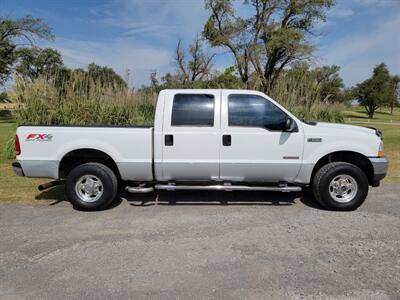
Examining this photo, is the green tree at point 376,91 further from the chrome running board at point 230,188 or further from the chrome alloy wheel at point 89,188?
the chrome alloy wheel at point 89,188

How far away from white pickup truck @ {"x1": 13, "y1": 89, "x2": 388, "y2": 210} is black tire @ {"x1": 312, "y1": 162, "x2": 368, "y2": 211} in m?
0.02

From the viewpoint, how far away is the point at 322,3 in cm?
3234

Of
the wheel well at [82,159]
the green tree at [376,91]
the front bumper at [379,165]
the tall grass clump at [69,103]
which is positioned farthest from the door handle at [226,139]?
the green tree at [376,91]

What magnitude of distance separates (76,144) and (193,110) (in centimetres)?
201

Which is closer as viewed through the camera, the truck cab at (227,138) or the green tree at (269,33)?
the truck cab at (227,138)

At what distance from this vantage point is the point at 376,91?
210 feet

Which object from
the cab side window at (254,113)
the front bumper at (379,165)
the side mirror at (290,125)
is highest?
the cab side window at (254,113)

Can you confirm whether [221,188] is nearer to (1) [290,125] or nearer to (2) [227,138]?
(2) [227,138]

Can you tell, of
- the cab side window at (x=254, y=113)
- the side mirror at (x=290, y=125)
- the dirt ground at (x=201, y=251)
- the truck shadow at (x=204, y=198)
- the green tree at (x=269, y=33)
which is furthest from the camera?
the green tree at (x=269, y=33)

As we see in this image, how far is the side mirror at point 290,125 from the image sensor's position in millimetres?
5453

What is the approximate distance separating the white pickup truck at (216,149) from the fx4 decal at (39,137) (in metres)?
0.02

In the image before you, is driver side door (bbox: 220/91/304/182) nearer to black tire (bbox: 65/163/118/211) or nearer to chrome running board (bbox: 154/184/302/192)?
chrome running board (bbox: 154/184/302/192)

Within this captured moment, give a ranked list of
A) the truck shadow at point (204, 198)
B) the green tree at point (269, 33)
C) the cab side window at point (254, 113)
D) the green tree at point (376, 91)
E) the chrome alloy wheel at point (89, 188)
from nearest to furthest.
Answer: the cab side window at point (254, 113) → the chrome alloy wheel at point (89, 188) → the truck shadow at point (204, 198) → the green tree at point (269, 33) → the green tree at point (376, 91)

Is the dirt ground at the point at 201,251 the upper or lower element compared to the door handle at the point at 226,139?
lower
